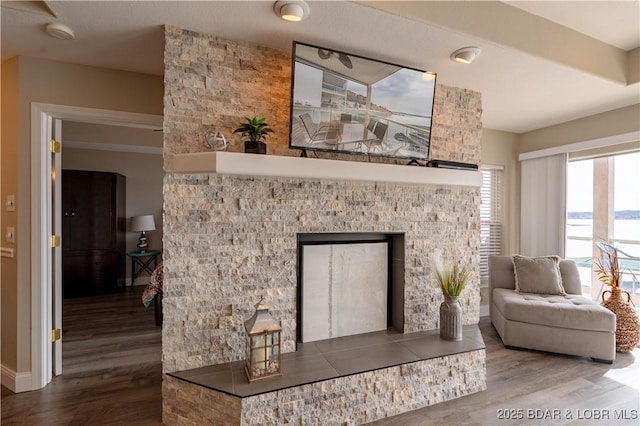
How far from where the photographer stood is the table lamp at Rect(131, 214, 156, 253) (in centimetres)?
568

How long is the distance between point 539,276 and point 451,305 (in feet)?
5.59

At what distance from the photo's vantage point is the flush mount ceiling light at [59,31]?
6.59 feet

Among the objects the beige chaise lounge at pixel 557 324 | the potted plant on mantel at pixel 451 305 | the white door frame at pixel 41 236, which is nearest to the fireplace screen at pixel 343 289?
the potted plant on mantel at pixel 451 305

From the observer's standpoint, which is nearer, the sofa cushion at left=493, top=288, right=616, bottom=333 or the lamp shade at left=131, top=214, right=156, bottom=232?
the sofa cushion at left=493, top=288, right=616, bottom=333

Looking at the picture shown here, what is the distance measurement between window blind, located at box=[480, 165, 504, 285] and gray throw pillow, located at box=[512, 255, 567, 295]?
670 mm

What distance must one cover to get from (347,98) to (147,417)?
2.61 meters

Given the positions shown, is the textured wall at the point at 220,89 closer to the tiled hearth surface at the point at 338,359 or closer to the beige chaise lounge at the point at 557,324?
the tiled hearth surface at the point at 338,359

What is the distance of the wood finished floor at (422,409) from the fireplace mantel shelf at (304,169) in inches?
66.0

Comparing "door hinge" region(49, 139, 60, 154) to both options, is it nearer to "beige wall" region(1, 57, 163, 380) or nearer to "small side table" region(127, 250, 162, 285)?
"beige wall" region(1, 57, 163, 380)

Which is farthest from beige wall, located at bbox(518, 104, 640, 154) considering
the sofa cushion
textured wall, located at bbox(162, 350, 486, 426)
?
textured wall, located at bbox(162, 350, 486, 426)

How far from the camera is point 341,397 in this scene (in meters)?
2.05

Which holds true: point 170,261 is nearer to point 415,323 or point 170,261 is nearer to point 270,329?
point 270,329

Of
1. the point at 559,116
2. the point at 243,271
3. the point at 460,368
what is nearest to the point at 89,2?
the point at 243,271

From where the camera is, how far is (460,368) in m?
2.42
